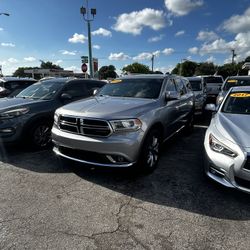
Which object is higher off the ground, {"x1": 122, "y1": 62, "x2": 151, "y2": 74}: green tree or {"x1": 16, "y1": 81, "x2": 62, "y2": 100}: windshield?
{"x1": 122, "y1": 62, "x2": 151, "y2": 74}: green tree

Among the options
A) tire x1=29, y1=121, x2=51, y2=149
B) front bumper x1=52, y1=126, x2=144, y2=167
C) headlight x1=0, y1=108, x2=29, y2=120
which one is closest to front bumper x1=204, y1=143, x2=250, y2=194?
front bumper x1=52, y1=126, x2=144, y2=167

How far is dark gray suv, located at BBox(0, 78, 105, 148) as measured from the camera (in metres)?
4.91

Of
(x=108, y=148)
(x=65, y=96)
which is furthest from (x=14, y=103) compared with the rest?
(x=108, y=148)

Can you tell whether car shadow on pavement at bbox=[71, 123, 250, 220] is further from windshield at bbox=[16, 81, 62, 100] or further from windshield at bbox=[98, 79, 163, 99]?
windshield at bbox=[16, 81, 62, 100]

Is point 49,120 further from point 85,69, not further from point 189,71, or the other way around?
point 189,71

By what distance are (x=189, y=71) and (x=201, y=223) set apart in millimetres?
92533

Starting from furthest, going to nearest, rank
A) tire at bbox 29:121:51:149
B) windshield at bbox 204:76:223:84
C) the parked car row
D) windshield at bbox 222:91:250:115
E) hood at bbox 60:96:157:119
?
windshield at bbox 204:76:223:84 < tire at bbox 29:121:51:149 < windshield at bbox 222:91:250:115 < hood at bbox 60:96:157:119 < the parked car row

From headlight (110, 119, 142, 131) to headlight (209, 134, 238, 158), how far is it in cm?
115

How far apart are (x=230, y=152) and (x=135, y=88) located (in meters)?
2.51

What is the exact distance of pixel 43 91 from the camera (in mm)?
6109

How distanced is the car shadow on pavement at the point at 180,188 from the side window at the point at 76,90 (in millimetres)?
2613

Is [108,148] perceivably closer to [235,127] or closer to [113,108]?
[113,108]

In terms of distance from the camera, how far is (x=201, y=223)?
2773mm

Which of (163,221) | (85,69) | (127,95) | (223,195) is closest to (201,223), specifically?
(163,221)
